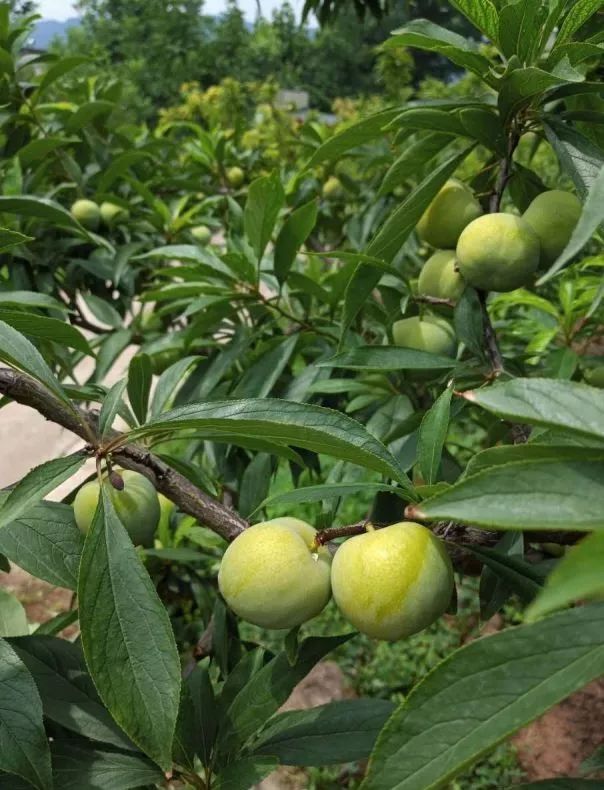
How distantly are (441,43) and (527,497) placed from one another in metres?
0.51

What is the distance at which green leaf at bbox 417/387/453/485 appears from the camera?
57 cm

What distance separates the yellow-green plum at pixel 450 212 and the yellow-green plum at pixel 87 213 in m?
0.96

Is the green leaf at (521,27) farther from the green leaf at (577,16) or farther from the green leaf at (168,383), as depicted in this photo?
the green leaf at (168,383)

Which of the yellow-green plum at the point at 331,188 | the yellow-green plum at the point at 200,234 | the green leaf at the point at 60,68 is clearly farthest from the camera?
the yellow-green plum at the point at 331,188

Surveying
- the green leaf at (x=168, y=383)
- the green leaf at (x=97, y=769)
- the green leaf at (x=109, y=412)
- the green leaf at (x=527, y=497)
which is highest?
the green leaf at (x=527, y=497)

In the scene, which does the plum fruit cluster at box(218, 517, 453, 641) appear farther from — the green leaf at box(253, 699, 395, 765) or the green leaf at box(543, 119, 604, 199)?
the green leaf at box(543, 119, 604, 199)

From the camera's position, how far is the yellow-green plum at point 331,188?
2071mm

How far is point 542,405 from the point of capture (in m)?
0.36

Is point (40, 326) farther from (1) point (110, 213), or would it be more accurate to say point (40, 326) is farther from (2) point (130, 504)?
(1) point (110, 213)

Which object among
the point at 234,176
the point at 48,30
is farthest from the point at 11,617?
the point at 48,30

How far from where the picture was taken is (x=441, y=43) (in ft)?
2.24

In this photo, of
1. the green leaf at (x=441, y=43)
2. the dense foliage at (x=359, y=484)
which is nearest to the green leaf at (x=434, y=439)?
the dense foliage at (x=359, y=484)

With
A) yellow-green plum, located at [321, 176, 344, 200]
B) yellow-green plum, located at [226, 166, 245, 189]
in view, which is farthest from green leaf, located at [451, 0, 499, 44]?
yellow-green plum, located at [226, 166, 245, 189]

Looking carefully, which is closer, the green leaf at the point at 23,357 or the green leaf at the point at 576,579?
the green leaf at the point at 576,579
